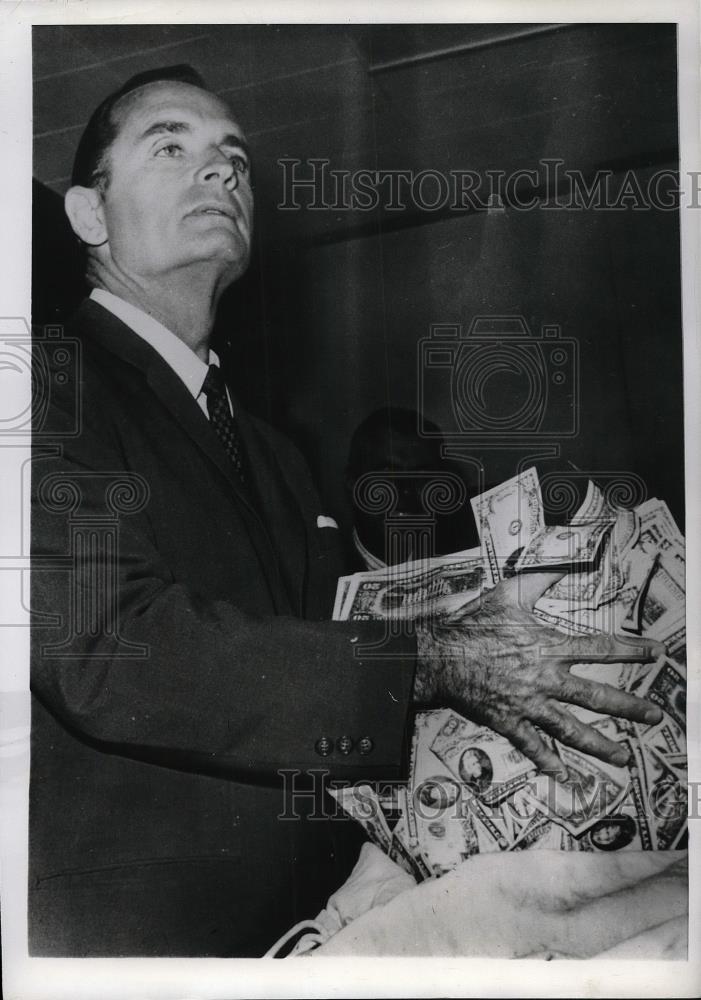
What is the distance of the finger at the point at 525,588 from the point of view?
185 cm

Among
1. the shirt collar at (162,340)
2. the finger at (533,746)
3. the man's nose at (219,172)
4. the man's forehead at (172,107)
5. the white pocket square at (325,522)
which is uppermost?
the man's forehead at (172,107)

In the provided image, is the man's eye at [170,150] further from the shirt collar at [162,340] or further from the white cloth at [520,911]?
the white cloth at [520,911]

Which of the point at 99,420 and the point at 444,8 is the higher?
the point at 444,8

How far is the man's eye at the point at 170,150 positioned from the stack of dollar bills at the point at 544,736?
95cm

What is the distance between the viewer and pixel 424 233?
1.90 metres

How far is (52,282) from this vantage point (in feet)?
6.21

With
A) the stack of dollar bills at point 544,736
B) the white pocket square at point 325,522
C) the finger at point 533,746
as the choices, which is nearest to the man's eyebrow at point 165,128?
the white pocket square at point 325,522

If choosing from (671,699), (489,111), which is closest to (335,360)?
(489,111)

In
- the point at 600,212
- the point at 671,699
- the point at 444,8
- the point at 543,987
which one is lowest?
the point at 543,987

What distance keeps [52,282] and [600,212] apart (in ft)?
3.77

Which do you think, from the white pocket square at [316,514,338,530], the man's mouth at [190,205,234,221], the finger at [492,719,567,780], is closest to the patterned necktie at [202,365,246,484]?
the white pocket square at [316,514,338,530]

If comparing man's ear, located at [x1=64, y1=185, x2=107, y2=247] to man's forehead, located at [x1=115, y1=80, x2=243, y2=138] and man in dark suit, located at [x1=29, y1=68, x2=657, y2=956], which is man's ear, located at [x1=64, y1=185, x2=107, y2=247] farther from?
man's forehead, located at [x1=115, y1=80, x2=243, y2=138]

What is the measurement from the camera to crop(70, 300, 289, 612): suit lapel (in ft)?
6.14

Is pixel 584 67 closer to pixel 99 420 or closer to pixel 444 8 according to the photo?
pixel 444 8
